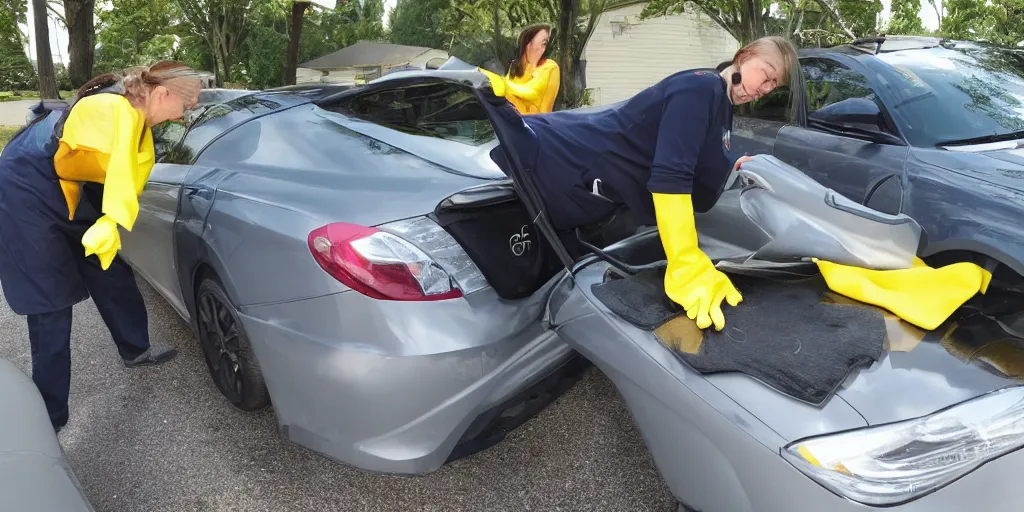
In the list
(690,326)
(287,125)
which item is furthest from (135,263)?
(690,326)

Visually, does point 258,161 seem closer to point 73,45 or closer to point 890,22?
point 73,45

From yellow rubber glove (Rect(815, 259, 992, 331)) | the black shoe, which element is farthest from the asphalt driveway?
yellow rubber glove (Rect(815, 259, 992, 331))

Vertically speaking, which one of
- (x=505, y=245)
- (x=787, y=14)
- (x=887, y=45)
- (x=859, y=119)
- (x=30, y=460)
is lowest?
(x=30, y=460)

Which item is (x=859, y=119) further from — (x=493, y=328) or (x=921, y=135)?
(x=493, y=328)

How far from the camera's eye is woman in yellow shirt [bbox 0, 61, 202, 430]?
102 inches

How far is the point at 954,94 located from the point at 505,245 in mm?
2687

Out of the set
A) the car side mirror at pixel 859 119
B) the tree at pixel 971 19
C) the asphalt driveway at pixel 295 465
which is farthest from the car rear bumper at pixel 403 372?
the tree at pixel 971 19

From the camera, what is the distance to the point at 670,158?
1989 millimetres

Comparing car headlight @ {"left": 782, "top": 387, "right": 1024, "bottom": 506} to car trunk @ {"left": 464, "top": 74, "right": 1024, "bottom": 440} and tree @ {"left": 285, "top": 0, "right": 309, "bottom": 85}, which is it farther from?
tree @ {"left": 285, "top": 0, "right": 309, "bottom": 85}

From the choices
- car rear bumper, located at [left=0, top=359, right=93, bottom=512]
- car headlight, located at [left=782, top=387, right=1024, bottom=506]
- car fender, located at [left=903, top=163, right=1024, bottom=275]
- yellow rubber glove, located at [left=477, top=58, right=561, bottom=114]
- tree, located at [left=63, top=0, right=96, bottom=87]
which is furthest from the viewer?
tree, located at [left=63, top=0, right=96, bottom=87]

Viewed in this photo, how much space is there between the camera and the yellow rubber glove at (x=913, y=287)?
1.73 m

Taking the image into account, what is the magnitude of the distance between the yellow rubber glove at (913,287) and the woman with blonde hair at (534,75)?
310cm

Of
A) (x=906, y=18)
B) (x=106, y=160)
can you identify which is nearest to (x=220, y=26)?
(x=906, y=18)

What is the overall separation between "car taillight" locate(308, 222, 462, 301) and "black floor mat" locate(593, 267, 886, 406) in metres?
0.51
